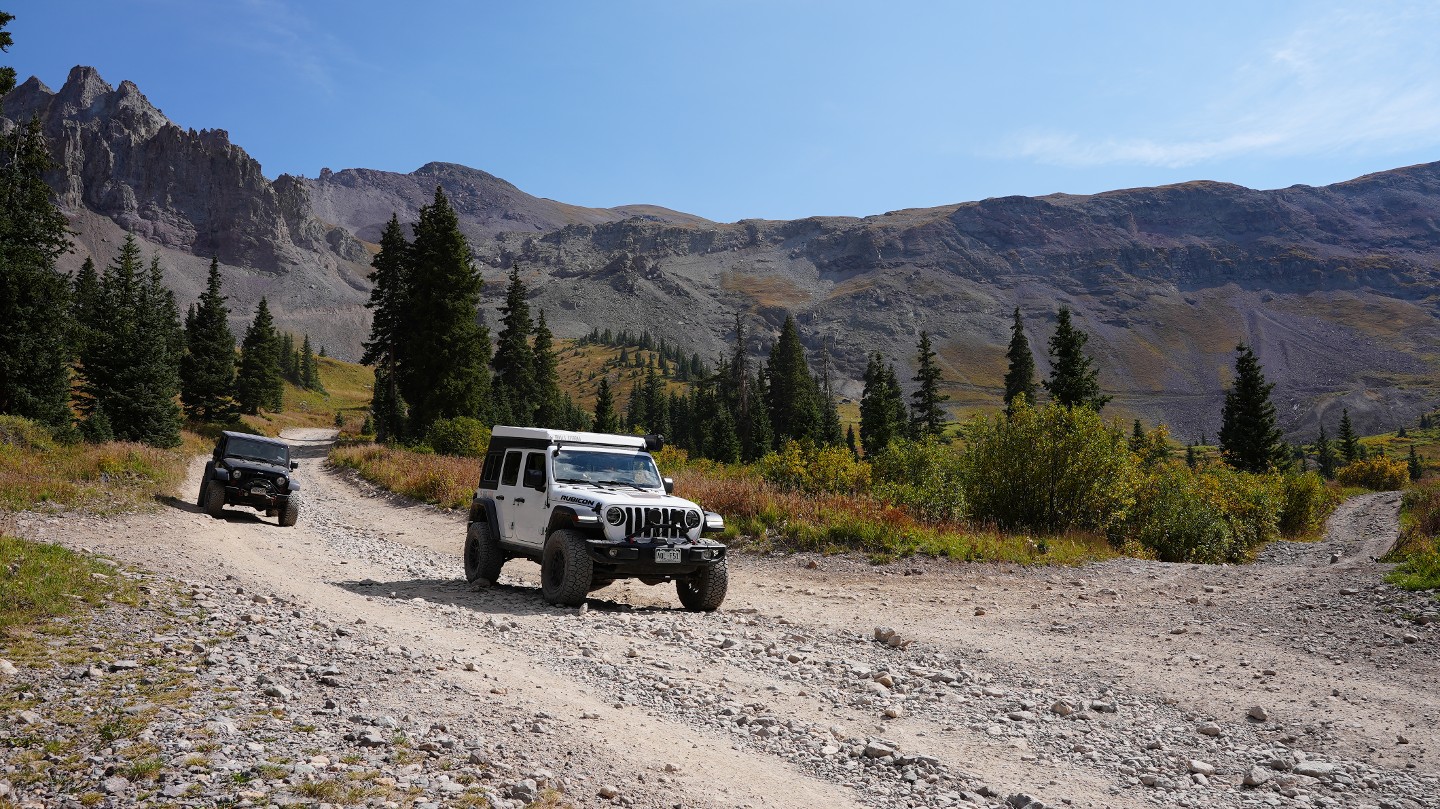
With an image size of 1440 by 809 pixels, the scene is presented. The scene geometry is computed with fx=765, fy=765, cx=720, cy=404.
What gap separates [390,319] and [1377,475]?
333 ft

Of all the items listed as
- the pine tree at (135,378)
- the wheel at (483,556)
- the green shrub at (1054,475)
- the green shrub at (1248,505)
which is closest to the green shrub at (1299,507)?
the green shrub at (1248,505)

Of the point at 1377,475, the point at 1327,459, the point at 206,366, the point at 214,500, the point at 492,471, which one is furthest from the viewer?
the point at 1327,459

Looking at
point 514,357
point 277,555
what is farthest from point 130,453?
point 514,357

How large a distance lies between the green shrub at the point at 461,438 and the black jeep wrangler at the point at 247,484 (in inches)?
686

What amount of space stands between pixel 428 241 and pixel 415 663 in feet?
155

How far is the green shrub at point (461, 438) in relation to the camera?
127ft

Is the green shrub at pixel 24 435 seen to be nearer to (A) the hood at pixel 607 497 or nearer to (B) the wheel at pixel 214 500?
(B) the wheel at pixel 214 500

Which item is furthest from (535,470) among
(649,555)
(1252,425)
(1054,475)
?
(1252,425)

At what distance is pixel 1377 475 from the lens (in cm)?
8438

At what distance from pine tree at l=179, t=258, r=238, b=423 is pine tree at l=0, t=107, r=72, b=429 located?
86.9 feet

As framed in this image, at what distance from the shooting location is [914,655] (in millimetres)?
8477

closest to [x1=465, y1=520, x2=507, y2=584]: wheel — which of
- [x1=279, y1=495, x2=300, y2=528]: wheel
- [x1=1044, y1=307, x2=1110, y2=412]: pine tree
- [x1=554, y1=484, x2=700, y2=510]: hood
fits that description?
[x1=554, y1=484, x2=700, y2=510]: hood

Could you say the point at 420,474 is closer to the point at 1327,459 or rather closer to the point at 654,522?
the point at 654,522

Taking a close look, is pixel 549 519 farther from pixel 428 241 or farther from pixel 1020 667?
pixel 428 241
